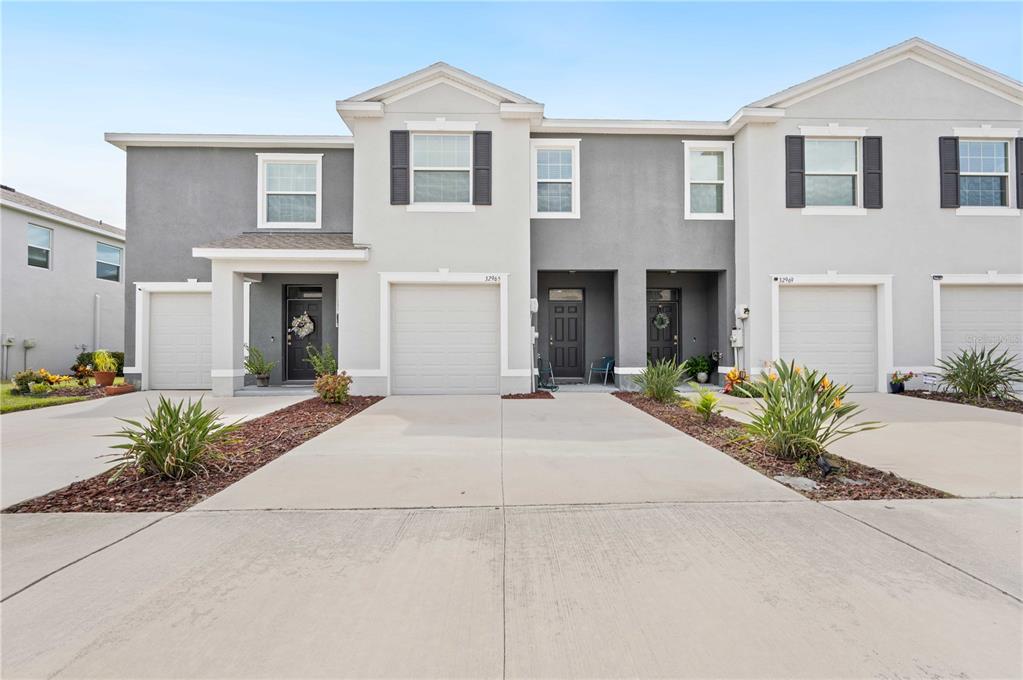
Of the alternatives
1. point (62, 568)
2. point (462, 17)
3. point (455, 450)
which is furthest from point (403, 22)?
point (62, 568)

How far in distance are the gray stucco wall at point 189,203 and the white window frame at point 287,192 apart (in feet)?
0.34

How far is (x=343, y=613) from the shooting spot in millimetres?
2705

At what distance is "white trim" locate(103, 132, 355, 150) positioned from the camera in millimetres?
12398

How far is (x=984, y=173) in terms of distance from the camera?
11.9 metres

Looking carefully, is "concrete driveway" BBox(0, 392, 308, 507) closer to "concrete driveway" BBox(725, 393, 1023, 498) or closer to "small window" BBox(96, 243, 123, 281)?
"concrete driveway" BBox(725, 393, 1023, 498)

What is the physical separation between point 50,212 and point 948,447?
72.0 feet

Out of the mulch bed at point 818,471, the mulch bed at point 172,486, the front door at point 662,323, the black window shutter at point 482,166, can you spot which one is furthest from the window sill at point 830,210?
the mulch bed at point 172,486

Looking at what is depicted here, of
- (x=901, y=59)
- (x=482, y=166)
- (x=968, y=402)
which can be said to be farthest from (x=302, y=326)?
(x=901, y=59)

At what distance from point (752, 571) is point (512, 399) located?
7.87 m

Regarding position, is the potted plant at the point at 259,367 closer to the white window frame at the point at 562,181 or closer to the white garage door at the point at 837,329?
the white window frame at the point at 562,181

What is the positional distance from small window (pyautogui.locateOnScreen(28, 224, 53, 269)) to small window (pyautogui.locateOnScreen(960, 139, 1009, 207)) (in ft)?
80.2

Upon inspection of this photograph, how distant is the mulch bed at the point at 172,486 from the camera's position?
4352 mm

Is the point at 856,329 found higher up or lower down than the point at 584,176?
lower down

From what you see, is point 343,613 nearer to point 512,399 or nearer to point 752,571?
point 752,571
